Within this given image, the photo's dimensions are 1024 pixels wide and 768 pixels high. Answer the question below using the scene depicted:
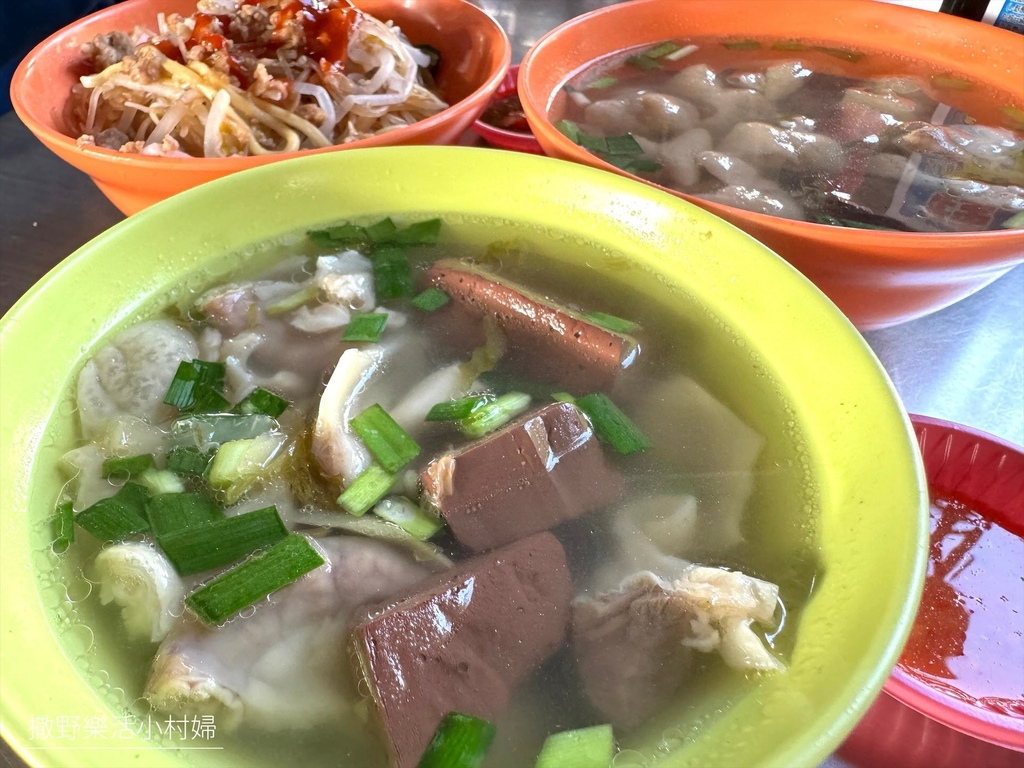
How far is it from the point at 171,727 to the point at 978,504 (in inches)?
60.0

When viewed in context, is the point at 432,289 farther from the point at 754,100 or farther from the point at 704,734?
the point at 754,100

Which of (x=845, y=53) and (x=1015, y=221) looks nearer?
(x=1015, y=221)

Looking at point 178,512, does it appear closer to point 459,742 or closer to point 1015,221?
point 459,742

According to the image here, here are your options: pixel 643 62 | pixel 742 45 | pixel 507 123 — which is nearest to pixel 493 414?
pixel 507 123

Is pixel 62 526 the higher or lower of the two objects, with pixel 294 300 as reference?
lower

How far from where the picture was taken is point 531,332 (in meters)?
1.55

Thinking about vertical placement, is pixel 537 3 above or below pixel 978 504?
above

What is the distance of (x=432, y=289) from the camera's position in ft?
5.41

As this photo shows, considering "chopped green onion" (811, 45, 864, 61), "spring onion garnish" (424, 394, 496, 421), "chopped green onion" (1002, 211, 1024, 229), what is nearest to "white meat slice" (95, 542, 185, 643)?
"spring onion garnish" (424, 394, 496, 421)

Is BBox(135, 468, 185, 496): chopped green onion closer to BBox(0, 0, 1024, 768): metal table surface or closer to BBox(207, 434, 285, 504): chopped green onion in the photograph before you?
BBox(207, 434, 285, 504): chopped green onion

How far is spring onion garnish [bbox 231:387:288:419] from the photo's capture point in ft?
4.51

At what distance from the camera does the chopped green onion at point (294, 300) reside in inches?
62.7

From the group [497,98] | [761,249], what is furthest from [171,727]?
[497,98]

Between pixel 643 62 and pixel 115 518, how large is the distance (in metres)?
2.19
